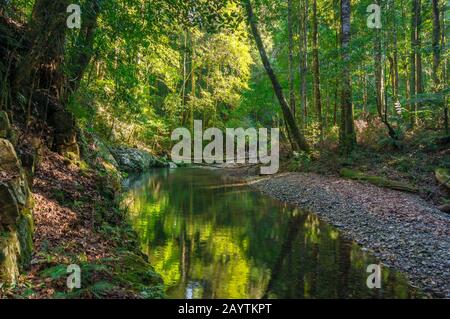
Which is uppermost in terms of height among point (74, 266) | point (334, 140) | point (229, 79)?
point (229, 79)

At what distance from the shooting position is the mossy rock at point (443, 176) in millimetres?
12009

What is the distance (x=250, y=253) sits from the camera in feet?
27.9

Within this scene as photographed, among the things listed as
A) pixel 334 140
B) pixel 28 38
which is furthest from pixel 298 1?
pixel 28 38

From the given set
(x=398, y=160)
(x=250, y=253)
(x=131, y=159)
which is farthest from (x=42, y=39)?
(x=131, y=159)

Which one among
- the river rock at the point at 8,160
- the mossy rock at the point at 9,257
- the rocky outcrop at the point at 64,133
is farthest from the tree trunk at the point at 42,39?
the mossy rock at the point at 9,257

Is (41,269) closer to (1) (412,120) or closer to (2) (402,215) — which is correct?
(2) (402,215)

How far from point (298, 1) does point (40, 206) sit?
20.5 m

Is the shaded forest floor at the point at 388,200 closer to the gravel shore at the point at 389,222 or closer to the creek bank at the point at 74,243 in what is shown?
the gravel shore at the point at 389,222

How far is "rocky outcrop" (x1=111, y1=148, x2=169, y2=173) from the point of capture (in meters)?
26.4

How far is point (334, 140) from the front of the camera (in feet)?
66.3

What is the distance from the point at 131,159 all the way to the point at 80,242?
21550 millimetres

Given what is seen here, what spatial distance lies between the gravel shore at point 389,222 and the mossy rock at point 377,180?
0.31 meters

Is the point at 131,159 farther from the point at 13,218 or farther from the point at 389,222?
the point at 13,218

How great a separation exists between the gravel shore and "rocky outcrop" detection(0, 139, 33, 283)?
5.95 metres
